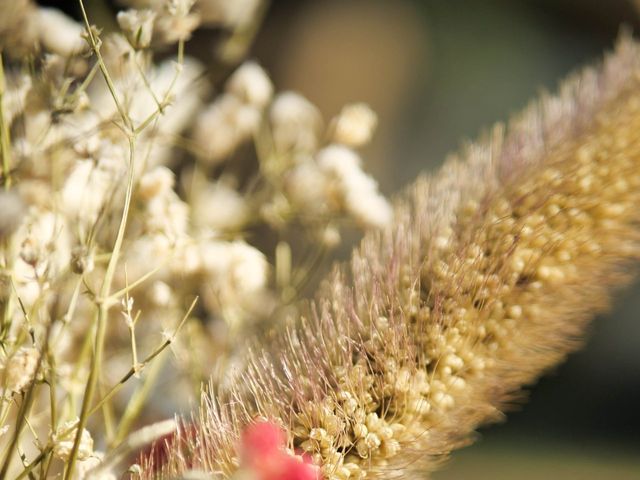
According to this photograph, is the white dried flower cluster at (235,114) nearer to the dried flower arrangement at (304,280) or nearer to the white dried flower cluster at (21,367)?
the dried flower arrangement at (304,280)

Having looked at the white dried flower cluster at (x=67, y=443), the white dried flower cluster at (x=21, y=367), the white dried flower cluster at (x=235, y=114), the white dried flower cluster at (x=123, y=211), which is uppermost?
the white dried flower cluster at (x=235, y=114)

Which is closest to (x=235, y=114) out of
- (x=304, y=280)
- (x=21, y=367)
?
(x=304, y=280)

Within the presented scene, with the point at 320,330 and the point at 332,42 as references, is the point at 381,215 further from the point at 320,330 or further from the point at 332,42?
the point at 332,42

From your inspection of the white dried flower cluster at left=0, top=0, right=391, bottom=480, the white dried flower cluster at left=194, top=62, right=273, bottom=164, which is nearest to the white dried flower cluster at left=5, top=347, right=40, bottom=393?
the white dried flower cluster at left=0, top=0, right=391, bottom=480

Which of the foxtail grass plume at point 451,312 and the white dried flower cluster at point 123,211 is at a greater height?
the white dried flower cluster at point 123,211

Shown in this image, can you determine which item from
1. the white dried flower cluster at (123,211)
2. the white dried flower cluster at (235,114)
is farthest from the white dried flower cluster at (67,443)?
the white dried flower cluster at (235,114)

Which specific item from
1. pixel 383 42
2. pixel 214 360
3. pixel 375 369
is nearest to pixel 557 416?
pixel 383 42

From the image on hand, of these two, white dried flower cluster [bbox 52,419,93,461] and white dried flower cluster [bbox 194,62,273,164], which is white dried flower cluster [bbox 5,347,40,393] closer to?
white dried flower cluster [bbox 52,419,93,461]
